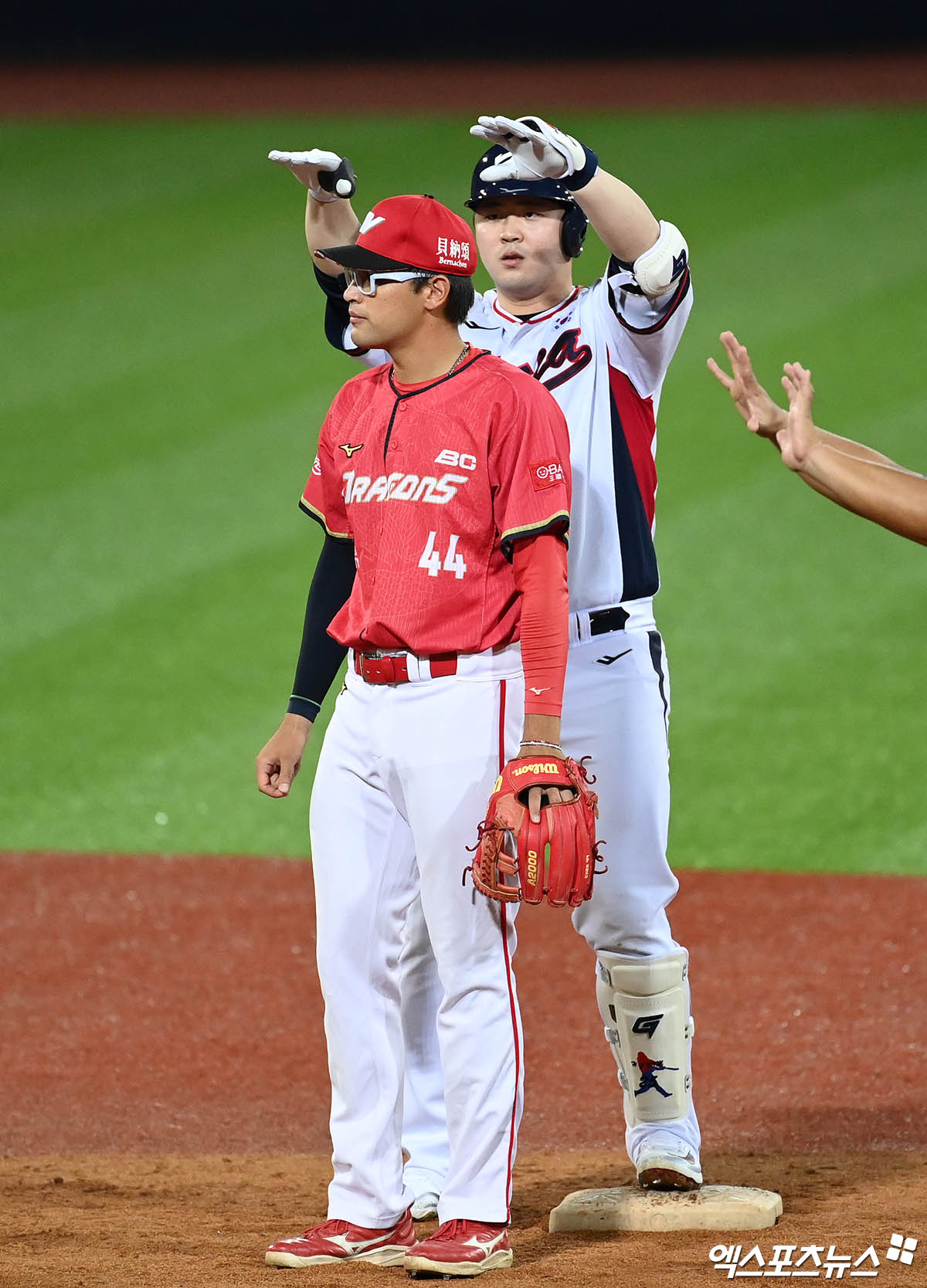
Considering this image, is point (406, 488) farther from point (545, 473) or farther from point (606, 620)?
point (606, 620)

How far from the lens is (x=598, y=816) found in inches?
153

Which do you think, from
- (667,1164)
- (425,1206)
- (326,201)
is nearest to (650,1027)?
(667,1164)

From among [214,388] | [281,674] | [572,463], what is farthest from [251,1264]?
[214,388]

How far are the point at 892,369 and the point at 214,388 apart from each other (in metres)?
4.67

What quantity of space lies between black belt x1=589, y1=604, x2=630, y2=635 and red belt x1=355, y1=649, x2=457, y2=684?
0.55 m

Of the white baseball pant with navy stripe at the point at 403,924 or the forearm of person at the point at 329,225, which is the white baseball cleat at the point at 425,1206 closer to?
the white baseball pant with navy stripe at the point at 403,924

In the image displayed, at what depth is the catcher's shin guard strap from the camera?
393cm

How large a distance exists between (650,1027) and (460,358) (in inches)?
61.6

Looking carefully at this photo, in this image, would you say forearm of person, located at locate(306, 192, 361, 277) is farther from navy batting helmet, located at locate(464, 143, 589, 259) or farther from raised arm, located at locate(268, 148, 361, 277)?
navy batting helmet, located at locate(464, 143, 589, 259)

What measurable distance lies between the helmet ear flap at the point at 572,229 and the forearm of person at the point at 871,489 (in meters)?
1.04

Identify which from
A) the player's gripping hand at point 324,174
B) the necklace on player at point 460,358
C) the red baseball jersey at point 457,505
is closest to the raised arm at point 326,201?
the player's gripping hand at point 324,174

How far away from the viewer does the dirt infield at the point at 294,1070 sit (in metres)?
3.66

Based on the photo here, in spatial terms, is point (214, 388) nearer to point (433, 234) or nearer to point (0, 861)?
point (0, 861)

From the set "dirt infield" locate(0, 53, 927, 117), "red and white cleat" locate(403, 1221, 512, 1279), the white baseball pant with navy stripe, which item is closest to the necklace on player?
the white baseball pant with navy stripe
